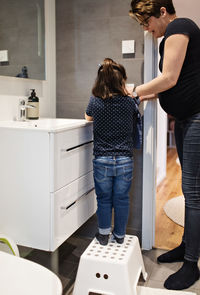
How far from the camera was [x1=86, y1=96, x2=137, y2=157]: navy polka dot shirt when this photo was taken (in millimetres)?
1689

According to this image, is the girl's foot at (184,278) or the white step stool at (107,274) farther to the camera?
the girl's foot at (184,278)

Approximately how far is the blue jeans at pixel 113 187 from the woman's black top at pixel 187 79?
1.19 feet

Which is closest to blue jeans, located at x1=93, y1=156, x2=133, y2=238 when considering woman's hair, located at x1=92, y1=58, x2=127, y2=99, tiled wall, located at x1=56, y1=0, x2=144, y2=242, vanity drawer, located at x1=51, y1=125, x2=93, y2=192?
vanity drawer, located at x1=51, y1=125, x2=93, y2=192

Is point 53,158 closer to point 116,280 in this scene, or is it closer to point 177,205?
point 116,280

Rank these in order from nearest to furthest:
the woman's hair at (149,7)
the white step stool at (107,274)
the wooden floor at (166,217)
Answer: the white step stool at (107,274) < the woman's hair at (149,7) < the wooden floor at (166,217)

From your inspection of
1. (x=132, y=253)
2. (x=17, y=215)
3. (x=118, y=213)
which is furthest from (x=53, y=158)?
(x=132, y=253)

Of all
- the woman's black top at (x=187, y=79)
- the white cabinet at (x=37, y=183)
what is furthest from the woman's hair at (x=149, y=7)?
the white cabinet at (x=37, y=183)

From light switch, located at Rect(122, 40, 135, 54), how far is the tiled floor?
118 centimetres

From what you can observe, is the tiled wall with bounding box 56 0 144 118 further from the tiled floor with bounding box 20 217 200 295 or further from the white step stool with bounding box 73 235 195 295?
the white step stool with bounding box 73 235 195 295

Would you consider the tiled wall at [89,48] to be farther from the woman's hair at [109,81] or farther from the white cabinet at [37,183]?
the white cabinet at [37,183]

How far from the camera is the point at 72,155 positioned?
67.0 inches

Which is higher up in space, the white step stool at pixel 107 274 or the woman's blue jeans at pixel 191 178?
the woman's blue jeans at pixel 191 178

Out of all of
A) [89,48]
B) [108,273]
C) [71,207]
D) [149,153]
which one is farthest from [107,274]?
[89,48]

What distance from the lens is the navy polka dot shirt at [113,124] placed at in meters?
1.69
